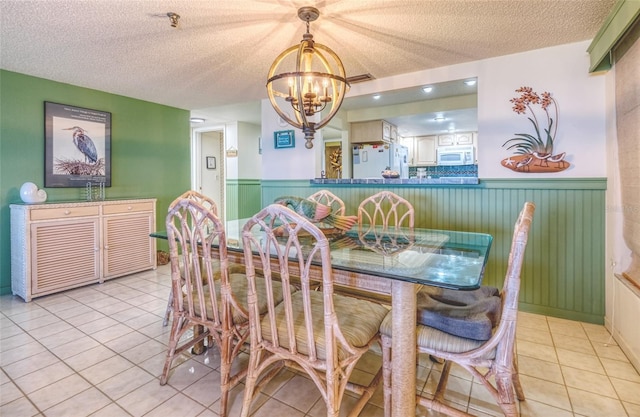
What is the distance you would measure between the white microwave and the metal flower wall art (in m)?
3.77

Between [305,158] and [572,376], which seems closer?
[572,376]

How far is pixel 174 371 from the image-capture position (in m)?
1.91

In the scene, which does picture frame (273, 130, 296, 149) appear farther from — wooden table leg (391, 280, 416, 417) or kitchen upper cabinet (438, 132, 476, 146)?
kitchen upper cabinet (438, 132, 476, 146)

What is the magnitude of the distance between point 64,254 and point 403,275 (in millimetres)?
3407

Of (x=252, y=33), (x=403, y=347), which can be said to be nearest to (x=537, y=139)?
(x=403, y=347)

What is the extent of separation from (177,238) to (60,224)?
224 centimetres

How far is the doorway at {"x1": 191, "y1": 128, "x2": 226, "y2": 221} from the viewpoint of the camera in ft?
20.9

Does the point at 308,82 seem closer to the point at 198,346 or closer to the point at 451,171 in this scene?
the point at 198,346

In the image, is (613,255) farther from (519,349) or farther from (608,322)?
(519,349)

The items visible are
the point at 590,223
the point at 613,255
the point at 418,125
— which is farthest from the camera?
the point at 418,125

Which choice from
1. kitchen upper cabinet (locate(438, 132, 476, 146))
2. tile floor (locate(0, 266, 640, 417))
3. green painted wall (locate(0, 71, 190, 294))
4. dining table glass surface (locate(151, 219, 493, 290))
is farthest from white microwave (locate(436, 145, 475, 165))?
green painted wall (locate(0, 71, 190, 294))

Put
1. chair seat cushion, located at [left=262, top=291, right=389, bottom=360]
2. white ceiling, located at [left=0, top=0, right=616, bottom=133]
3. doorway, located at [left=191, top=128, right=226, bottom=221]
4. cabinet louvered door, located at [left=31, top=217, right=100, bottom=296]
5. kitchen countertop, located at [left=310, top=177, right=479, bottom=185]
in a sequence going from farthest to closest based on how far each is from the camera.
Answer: doorway, located at [left=191, top=128, right=226, bottom=221] → cabinet louvered door, located at [left=31, top=217, right=100, bottom=296] → kitchen countertop, located at [left=310, top=177, right=479, bottom=185] → white ceiling, located at [left=0, top=0, right=616, bottom=133] → chair seat cushion, located at [left=262, top=291, right=389, bottom=360]

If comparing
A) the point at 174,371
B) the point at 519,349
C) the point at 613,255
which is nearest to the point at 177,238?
the point at 174,371

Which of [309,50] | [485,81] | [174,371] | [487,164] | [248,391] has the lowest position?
[174,371]
